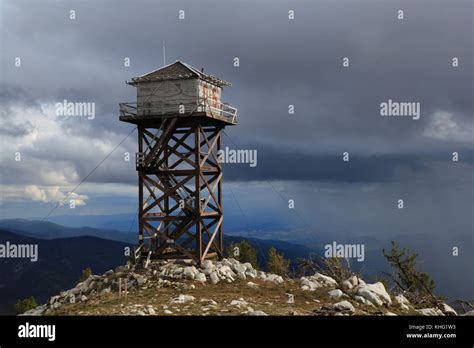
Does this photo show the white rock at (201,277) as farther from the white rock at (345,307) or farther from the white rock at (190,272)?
the white rock at (345,307)

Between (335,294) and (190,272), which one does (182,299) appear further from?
(335,294)

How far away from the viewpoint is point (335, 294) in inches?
945

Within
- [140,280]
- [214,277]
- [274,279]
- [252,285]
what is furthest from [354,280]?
[140,280]

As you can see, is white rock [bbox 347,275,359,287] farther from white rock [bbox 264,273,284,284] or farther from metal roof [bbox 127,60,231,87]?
metal roof [bbox 127,60,231,87]

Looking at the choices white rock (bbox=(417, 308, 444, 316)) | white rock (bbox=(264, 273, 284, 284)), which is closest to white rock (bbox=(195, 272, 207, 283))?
white rock (bbox=(264, 273, 284, 284))

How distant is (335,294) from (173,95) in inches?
569

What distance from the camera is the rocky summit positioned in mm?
21234

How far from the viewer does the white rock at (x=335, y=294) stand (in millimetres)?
23844

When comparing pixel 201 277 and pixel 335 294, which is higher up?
pixel 201 277

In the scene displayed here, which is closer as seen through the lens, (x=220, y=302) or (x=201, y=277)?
(x=220, y=302)

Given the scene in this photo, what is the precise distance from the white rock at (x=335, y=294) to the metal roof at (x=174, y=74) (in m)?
14.1

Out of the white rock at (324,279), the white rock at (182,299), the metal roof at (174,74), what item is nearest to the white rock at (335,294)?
the white rock at (324,279)
